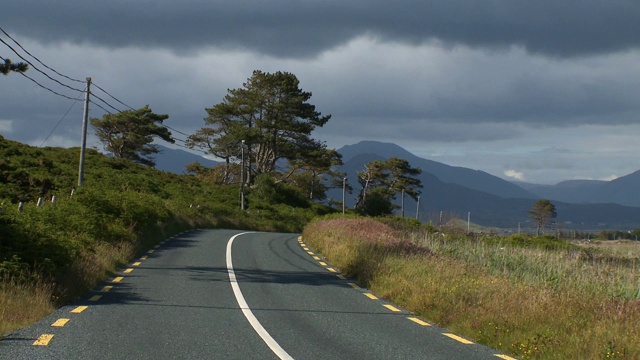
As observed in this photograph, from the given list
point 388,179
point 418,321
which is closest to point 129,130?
point 388,179

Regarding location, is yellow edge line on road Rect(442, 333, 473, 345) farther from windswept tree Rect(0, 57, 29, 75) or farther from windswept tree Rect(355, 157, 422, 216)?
windswept tree Rect(355, 157, 422, 216)

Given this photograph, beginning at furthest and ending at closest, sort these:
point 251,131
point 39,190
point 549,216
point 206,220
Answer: point 549,216 → point 251,131 → point 206,220 → point 39,190

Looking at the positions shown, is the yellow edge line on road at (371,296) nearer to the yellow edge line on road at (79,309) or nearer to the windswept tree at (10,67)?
the yellow edge line on road at (79,309)

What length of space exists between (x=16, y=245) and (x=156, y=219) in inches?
680

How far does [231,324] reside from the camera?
1040 centimetres

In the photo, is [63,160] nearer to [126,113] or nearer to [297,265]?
[126,113]

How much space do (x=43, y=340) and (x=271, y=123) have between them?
71.8 meters

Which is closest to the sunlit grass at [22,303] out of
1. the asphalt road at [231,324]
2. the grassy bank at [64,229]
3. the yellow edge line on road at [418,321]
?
the grassy bank at [64,229]

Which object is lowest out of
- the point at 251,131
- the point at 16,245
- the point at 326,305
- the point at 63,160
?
the point at 326,305

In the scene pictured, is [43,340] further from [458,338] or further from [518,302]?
[518,302]

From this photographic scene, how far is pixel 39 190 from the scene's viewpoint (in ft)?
127

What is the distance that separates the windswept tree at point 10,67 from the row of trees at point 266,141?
54049mm

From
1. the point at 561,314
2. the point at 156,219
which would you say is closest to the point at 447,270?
the point at 561,314

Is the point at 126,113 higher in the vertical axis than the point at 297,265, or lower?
higher
